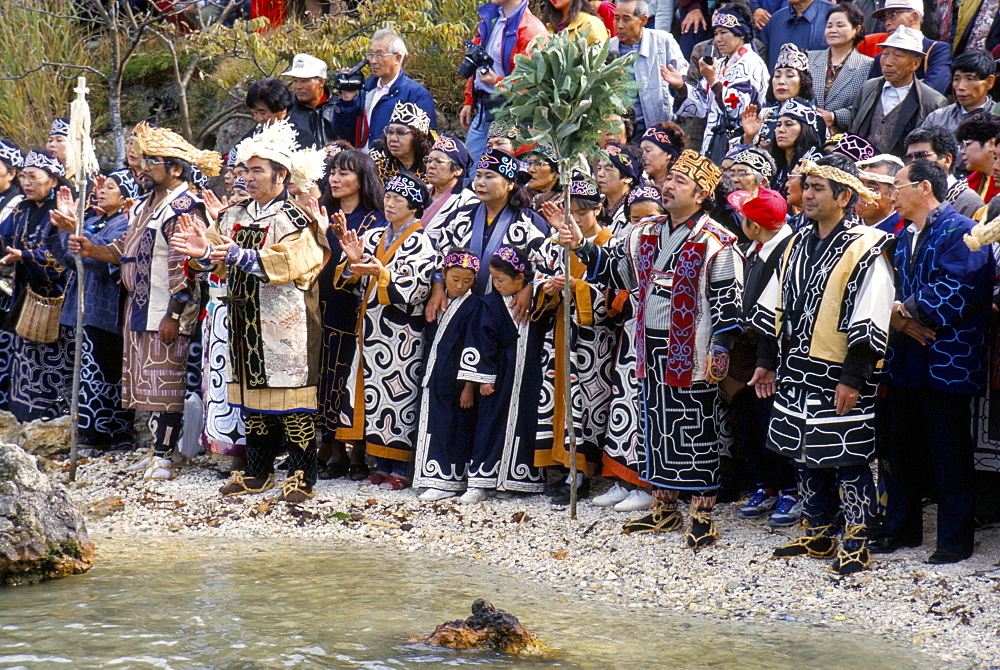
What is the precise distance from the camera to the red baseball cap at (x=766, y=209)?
6371mm

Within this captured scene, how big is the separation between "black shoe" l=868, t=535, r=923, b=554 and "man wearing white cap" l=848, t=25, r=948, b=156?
3.03 m

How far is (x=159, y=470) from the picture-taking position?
7.82 metres

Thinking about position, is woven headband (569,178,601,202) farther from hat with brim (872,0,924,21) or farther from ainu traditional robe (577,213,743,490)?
hat with brim (872,0,924,21)

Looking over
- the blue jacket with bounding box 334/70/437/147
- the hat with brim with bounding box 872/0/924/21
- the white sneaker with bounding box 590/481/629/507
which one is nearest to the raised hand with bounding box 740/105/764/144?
the hat with brim with bounding box 872/0/924/21

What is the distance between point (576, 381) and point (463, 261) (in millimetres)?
1065

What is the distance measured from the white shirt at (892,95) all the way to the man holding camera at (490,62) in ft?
9.37

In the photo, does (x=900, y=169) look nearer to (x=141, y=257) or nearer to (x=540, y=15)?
(x=141, y=257)

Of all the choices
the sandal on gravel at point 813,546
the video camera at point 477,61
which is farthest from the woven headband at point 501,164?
the sandal on gravel at point 813,546

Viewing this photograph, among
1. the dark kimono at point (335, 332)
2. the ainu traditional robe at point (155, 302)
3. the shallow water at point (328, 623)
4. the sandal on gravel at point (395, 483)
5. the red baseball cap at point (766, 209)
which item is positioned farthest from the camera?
the ainu traditional robe at point (155, 302)

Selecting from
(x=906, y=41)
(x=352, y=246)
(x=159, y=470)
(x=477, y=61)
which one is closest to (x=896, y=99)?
(x=906, y=41)

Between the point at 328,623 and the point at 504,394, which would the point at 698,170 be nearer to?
the point at 504,394

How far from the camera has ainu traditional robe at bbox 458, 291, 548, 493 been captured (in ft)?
23.8

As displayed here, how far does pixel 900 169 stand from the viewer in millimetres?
6000

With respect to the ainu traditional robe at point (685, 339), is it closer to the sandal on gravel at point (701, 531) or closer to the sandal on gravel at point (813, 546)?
the sandal on gravel at point (701, 531)
